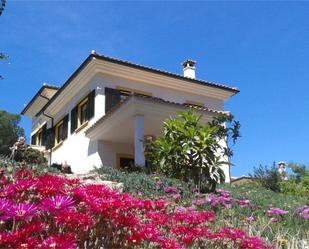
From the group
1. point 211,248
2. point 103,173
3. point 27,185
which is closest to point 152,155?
point 103,173

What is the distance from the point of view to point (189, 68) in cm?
2541

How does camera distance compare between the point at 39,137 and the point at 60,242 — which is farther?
the point at 39,137

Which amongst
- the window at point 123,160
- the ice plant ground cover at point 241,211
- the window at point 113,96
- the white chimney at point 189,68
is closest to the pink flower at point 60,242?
the ice plant ground cover at point 241,211

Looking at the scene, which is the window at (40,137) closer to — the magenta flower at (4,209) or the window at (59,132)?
the window at (59,132)

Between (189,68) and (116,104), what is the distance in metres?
6.30

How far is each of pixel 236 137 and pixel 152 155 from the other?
250 centimetres

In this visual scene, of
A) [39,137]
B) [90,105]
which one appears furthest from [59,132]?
[90,105]

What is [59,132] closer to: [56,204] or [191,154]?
[191,154]

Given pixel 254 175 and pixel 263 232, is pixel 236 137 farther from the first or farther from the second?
pixel 263 232

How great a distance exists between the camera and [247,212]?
852 cm

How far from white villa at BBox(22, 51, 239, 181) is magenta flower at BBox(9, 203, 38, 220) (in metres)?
13.0

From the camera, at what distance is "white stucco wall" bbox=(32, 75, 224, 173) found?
2036 cm

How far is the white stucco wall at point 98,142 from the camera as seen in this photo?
20359 millimetres

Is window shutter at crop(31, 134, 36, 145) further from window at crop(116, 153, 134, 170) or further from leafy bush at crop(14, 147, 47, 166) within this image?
window at crop(116, 153, 134, 170)
